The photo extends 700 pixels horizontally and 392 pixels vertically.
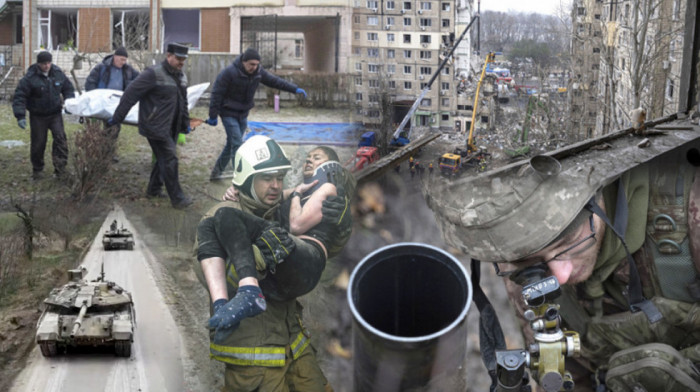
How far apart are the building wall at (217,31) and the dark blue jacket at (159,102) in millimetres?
230

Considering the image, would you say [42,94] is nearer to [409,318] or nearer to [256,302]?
[256,302]

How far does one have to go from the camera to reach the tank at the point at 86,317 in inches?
146

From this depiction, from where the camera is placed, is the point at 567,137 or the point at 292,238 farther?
the point at 567,137

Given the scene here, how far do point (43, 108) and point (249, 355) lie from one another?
6.27 feet

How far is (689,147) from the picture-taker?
3459mm

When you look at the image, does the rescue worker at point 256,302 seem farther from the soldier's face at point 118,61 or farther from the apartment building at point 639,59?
the apartment building at point 639,59

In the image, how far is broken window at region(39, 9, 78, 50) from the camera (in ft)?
13.9

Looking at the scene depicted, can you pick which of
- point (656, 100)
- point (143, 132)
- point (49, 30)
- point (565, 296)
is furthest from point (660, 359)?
point (656, 100)

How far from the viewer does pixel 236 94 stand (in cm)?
412

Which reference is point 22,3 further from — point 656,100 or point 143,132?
point 656,100

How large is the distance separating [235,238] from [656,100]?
1271 centimetres

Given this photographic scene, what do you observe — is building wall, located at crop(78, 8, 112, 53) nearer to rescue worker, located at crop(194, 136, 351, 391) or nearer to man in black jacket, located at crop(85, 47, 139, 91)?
man in black jacket, located at crop(85, 47, 139, 91)

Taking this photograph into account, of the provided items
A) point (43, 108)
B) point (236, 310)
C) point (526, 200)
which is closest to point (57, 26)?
point (43, 108)

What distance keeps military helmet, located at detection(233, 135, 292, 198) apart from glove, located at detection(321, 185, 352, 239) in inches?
12.2
